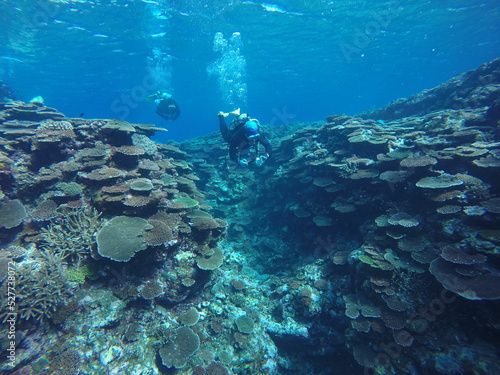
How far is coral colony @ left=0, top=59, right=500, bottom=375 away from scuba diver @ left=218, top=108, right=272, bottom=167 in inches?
103

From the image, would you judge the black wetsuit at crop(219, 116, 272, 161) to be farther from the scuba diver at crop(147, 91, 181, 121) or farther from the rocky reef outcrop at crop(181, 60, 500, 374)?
the scuba diver at crop(147, 91, 181, 121)

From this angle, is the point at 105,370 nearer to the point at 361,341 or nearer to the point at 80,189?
the point at 80,189

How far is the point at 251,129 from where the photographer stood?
9055 mm

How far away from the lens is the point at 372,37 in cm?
3659

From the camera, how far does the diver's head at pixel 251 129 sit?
29.7 ft

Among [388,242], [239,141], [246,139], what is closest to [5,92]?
[239,141]

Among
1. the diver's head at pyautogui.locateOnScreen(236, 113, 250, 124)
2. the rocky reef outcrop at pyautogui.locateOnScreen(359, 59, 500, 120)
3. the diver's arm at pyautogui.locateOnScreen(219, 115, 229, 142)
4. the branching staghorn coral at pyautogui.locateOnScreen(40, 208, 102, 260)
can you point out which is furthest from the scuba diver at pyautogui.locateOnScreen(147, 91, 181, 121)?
the rocky reef outcrop at pyautogui.locateOnScreen(359, 59, 500, 120)

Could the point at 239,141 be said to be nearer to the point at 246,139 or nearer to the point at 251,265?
the point at 246,139

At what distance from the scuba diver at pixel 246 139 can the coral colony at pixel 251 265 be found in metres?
2.61

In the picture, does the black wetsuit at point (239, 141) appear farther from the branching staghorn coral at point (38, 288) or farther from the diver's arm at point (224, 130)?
the branching staghorn coral at point (38, 288)

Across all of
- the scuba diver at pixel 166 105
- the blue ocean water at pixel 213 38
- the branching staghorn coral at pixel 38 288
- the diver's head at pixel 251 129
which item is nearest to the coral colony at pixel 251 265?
the branching staghorn coral at pixel 38 288

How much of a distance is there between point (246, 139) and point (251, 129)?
0.52 meters

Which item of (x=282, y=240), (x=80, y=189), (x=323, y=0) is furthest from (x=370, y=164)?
(x=323, y=0)

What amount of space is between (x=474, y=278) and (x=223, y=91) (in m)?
84.5
